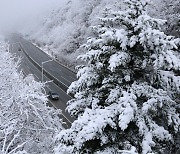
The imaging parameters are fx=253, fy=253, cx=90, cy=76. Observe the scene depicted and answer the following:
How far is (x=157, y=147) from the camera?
775 centimetres

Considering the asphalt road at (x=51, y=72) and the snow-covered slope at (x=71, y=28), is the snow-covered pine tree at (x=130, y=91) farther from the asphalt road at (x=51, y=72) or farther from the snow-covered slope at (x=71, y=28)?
the snow-covered slope at (x=71, y=28)

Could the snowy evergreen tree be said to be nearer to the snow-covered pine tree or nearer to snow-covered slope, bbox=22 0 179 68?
the snow-covered pine tree

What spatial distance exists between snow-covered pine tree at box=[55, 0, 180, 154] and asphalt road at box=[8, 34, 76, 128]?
1771cm

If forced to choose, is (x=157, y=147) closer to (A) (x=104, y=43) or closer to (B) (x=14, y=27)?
(A) (x=104, y=43)

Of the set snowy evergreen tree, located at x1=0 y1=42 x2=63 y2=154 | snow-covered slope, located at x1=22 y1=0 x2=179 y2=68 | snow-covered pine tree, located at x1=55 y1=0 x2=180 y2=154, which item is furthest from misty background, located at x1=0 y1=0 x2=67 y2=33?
snow-covered pine tree, located at x1=55 y1=0 x2=180 y2=154

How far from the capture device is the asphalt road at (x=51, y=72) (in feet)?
104

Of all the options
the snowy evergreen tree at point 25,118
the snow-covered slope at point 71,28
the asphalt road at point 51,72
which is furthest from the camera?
the snow-covered slope at point 71,28

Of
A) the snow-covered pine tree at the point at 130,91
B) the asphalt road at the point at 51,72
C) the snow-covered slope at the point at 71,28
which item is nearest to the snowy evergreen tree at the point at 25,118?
the snow-covered pine tree at the point at 130,91

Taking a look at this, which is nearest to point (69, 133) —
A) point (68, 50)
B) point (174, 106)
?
point (174, 106)

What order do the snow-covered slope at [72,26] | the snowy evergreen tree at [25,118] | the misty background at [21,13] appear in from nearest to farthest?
the snowy evergreen tree at [25,118] < the snow-covered slope at [72,26] < the misty background at [21,13]

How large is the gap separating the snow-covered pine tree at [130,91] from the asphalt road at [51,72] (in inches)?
697

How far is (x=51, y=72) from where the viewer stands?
4562 cm

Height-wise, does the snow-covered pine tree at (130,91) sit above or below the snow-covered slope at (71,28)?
above

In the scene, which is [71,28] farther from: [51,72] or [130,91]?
[130,91]
